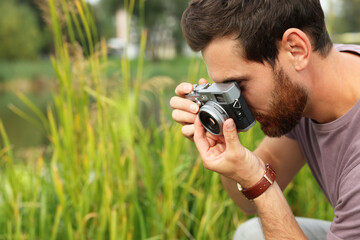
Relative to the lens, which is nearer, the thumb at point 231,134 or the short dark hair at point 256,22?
the thumb at point 231,134

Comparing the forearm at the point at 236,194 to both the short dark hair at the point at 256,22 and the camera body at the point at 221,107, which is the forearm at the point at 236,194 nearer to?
the camera body at the point at 221,107

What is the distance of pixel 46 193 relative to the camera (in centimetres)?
198

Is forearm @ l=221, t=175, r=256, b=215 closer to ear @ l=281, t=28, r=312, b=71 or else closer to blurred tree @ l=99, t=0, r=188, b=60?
ear @ l=281, t=28, r=312, b=71

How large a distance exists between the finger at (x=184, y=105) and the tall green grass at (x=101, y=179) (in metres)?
0.49

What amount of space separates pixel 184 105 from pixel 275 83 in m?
0.32

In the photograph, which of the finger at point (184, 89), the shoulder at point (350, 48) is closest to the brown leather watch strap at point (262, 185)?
the finger at point (184, 89)

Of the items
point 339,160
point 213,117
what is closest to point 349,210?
point 339,160

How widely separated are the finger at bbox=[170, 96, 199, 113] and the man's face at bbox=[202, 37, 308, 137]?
0.13 m

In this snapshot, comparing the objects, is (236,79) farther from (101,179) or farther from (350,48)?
(101,179)

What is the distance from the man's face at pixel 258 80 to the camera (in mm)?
1337

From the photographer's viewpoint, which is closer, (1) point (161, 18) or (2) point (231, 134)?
(2) point (231, 134)

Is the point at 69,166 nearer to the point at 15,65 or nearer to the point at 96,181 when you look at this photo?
the point at 96,181

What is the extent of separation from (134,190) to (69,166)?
0.32 m

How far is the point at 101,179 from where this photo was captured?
6.16 ft
